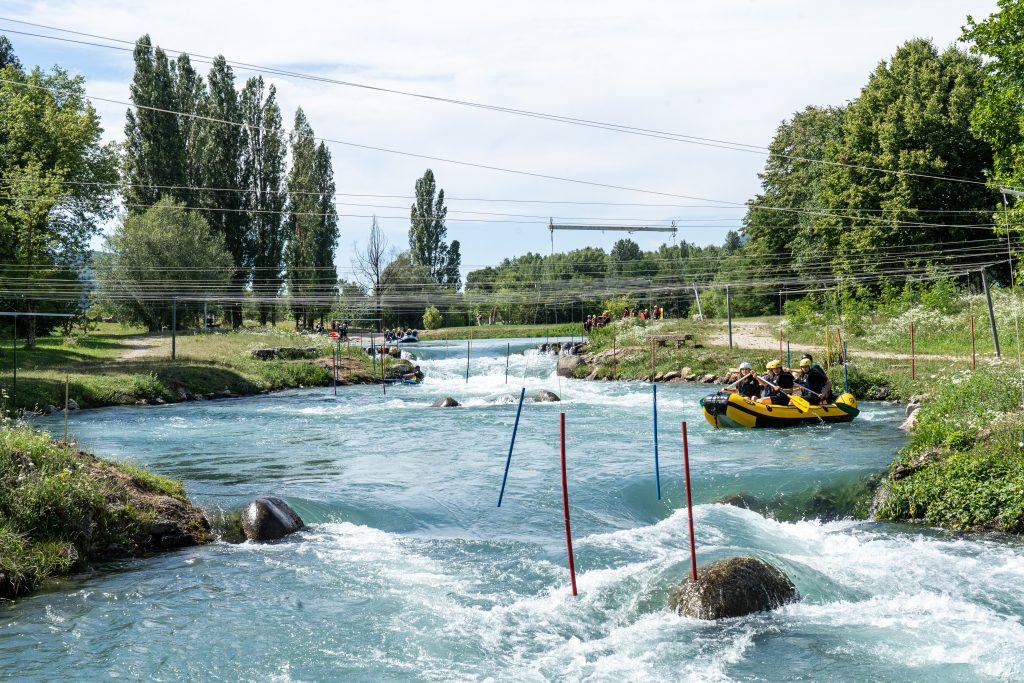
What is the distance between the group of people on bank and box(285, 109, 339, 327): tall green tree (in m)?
44.8

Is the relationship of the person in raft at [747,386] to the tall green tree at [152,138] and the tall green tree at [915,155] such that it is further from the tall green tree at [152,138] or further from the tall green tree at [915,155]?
the tall green tree at [152,138]

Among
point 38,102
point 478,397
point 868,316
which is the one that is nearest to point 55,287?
point 38,102

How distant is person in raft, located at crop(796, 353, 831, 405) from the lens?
2242 cm

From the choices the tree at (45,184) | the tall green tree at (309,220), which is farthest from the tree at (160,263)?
the tall green tree at (309,220)

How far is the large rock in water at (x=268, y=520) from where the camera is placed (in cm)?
1238

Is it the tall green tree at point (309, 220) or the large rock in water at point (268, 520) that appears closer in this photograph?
the large rock in water at point (268, 520)

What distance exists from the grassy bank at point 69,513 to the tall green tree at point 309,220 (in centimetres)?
5201

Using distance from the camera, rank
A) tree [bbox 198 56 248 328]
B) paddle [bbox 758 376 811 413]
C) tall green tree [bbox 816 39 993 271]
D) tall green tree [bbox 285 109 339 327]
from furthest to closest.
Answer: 1. tall green tree [bbox 285 109 339 327]
2. tree [bbox 198 56 248 328]
3. tall green tree [bbox 816 39 993 271]
4. paddle [bbox 758 376 811 413]

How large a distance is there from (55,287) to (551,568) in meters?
31.2

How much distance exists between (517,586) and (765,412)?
1302 cm

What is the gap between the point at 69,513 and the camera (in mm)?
10922

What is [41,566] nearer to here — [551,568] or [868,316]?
[551,568]

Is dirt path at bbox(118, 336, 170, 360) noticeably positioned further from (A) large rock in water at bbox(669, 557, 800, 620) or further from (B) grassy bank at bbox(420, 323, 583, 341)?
(A) large rock in water at bbox(669, 557, 800, 620)

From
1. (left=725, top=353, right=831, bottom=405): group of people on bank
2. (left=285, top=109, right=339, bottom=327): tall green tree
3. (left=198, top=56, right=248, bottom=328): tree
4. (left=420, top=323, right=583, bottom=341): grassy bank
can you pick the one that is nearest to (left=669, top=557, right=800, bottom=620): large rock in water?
(left=725, top=353, right=831, bottom=405): group of people on bank
